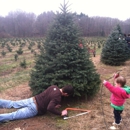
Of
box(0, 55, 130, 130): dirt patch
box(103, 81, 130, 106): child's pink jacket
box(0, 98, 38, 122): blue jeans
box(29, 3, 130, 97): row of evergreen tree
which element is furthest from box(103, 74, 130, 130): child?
box(0, 98, 38, 122): blue jeans

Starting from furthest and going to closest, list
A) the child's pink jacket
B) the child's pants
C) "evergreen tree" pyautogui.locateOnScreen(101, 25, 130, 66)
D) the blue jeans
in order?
"evergreen tree" pyautogui.locateOnScreen(101, 25, 130, 66) → the blue jeans → the child's pants → the child's pink jacket

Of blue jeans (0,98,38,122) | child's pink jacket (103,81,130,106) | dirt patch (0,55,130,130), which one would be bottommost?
dirt patch (0,55,130,130)

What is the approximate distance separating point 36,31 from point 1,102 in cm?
4541

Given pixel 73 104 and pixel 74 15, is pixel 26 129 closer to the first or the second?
pixel 73 104

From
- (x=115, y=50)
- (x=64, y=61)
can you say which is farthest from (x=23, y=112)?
(x=115, y=50)

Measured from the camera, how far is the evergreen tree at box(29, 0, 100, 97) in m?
4.41

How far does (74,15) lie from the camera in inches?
196

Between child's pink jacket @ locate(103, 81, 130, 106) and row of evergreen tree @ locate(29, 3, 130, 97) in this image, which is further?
row of evergreen tree @ locate(29, 3, 130, 97)

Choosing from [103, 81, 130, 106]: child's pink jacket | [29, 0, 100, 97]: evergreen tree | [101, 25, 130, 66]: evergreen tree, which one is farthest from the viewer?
[101, 25, 130, 66]: evergreen tree

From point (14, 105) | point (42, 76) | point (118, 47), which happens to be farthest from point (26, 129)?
point (118, 47)

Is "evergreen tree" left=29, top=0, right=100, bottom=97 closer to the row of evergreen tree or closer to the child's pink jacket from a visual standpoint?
→ the row of evergreen tree

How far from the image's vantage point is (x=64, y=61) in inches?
174

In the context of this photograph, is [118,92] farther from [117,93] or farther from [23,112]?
[23,112]

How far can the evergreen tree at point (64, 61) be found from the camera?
4.41m
